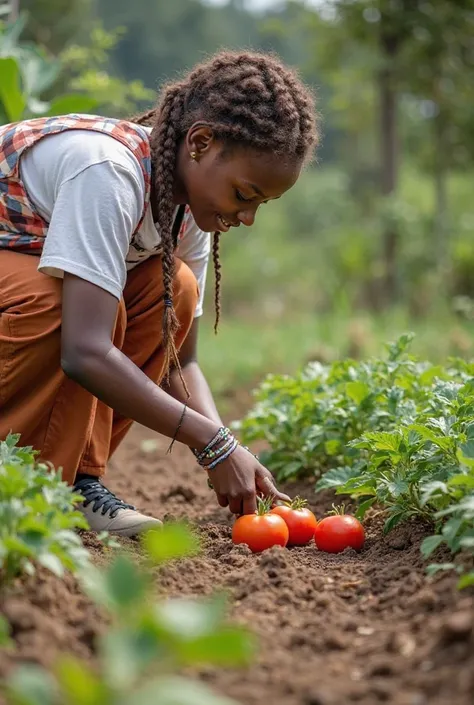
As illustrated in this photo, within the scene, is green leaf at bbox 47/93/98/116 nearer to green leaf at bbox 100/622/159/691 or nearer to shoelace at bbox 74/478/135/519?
shoelace at bbox 74/478/135/519

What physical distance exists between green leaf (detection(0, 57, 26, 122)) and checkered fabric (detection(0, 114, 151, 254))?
1.60 meters

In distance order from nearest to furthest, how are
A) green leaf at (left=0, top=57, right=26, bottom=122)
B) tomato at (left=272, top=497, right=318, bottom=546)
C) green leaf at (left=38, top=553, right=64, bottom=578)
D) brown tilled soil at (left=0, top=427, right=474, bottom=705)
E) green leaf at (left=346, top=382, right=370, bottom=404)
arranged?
brown tilled soil at (left=0, top=427, right=474, bottom=705)
green leaf at (left=38, top=553, right=64, bottom=578)
tomato at (left=272, top=497, right=318, bottom=546)
green leaf at (left=346, top=382, right=370, bottom=404)
green leaf at (left=0, top=57, right=26, bottom=122)

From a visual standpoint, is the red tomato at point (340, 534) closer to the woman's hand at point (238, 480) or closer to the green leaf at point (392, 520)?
the green leaf at point (392, 520)

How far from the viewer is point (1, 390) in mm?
2711

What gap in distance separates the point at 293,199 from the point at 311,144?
59.2 feet

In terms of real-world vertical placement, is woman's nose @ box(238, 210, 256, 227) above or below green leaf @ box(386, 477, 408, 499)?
above

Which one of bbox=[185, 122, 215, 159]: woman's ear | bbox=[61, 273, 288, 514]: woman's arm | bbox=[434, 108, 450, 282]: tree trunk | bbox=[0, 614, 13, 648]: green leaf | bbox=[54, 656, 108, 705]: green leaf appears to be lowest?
bbox=[54, 656, 108, 705]: green leaf

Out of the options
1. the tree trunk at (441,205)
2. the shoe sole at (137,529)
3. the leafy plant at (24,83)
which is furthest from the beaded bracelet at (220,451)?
the tree trunk at (441,205)

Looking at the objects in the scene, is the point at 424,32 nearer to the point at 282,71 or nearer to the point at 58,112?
the point at 58,112

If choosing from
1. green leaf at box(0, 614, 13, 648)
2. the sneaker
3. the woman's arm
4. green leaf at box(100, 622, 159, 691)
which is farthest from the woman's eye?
green leaf at box(100, 622, 159, 691)

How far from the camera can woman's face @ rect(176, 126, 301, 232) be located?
2.55 meters

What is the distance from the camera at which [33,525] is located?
70.7 inches

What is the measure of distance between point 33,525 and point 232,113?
1.31 metres

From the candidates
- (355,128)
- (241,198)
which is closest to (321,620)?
(241,198)
